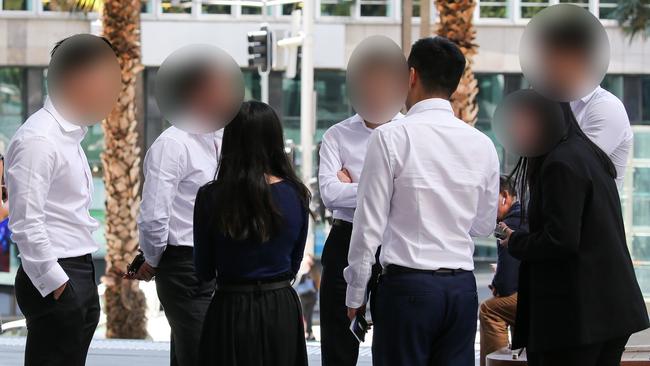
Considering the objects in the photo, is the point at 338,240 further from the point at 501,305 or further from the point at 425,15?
the point at 425,15

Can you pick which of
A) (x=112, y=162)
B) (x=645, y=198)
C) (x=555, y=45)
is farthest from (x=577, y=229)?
(x=112, y=162)

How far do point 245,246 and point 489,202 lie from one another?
3.33 feet

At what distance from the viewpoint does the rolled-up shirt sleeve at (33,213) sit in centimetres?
488

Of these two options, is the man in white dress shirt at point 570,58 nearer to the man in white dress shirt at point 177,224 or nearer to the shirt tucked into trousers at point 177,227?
the man in white dress shirt at point 177,224

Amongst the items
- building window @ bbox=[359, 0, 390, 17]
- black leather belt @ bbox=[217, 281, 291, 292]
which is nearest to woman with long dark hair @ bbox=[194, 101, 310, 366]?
black leather belt @ bbox=[217, 281, 291, 292]

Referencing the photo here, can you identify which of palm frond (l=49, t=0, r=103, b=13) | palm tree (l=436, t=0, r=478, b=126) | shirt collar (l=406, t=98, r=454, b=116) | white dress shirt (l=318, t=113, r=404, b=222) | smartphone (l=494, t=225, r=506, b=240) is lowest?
smartphone (l=494, t=225, r=506, b=240)

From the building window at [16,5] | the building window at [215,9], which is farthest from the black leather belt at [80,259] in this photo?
the building window at [16,5]

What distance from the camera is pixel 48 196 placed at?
16.7 ft

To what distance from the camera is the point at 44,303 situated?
5.00 meters

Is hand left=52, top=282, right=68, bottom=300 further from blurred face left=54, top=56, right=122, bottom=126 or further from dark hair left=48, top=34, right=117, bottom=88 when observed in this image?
dark hair left=48, top=34, right=117, bottom=88

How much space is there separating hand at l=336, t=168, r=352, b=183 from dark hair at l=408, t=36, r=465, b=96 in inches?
57.2

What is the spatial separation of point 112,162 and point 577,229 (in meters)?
11.3

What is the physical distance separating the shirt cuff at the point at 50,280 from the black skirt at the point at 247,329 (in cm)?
63

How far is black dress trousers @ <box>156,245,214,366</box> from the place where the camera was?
6043 millimetres
